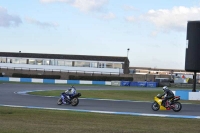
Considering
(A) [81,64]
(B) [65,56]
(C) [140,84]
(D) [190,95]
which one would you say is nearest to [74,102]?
(D) [190,95]

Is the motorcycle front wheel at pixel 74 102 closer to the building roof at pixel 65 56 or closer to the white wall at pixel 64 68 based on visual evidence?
the white wall at pixel 64 68

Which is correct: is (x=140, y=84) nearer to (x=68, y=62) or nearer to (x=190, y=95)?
(x=68, y=62)

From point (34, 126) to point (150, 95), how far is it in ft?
67.1

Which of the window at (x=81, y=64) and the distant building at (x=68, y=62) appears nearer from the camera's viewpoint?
the distant building at (x=68, y=62)

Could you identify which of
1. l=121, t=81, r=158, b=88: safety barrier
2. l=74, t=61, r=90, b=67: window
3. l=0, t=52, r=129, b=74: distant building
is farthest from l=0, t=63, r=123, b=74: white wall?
l=121, t=81, r=158, b=88: safety barrier

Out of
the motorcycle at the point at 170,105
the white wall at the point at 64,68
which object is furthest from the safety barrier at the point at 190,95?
the white wall at the point at 64,68

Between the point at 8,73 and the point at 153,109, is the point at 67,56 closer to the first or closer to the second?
the point at 8,73

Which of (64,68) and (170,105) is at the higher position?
(64,68)

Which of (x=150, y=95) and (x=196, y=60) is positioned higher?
(x=196, y=60)

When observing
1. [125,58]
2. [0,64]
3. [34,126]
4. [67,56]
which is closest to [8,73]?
[0,64]

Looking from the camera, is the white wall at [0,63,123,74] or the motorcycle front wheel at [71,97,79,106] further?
the white wall at [0,63,123,74]

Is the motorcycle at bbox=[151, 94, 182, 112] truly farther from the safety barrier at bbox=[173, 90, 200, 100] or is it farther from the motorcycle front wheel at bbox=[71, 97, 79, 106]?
the safety barrier at bbox=[173, 90, 200, 100]

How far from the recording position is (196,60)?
26.5m

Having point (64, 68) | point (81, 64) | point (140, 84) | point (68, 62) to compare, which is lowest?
point (140, 84)
